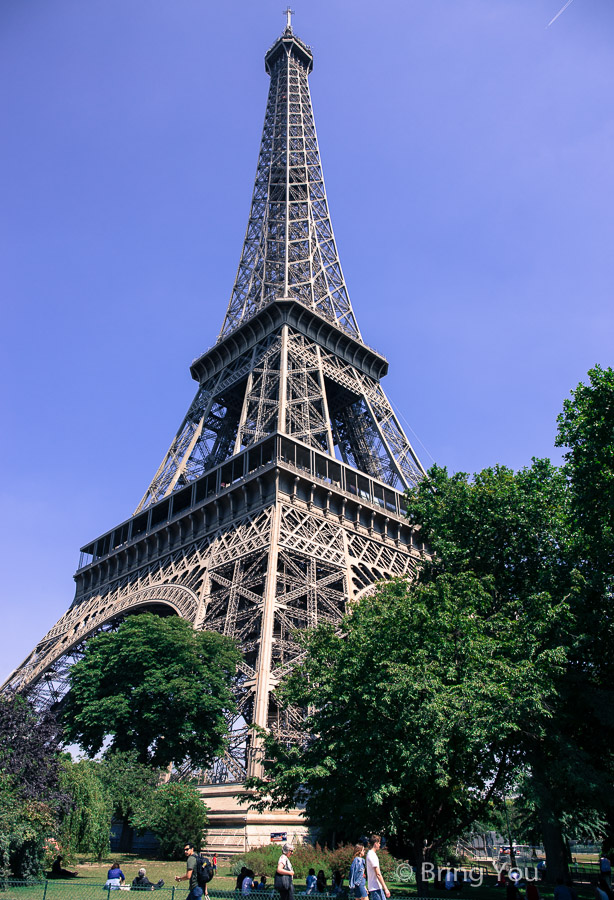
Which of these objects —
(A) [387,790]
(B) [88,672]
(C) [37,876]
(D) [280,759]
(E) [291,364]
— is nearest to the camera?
(A) [387,790]

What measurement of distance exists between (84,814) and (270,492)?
60.4ft

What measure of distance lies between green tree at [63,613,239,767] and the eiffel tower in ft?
4.51

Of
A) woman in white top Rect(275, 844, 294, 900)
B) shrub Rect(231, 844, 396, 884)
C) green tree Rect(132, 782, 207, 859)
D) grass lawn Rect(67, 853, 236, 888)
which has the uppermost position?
green tree Rect(132, 782, 207, 859)

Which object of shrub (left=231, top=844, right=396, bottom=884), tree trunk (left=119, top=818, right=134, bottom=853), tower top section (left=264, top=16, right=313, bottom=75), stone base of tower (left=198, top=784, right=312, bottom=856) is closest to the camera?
shrub (left=231, top=844, right=396, bottom=884)

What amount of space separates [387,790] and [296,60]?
85.9m

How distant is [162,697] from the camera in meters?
29.9

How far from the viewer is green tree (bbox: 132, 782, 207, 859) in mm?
24906

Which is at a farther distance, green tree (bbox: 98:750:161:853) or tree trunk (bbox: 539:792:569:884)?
green tree (bbox: 98:750:161:853)

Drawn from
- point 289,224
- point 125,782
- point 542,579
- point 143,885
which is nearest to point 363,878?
point 143,885

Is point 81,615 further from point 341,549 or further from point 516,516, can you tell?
point 516,516

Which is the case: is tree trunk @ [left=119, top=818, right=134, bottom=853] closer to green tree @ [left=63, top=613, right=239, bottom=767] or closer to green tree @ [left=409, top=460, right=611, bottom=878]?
green tree @ [left=63, top=613, right=239, bottom=767]

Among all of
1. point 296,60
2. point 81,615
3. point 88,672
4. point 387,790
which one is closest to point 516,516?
point 387,790

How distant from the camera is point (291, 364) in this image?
159 ft

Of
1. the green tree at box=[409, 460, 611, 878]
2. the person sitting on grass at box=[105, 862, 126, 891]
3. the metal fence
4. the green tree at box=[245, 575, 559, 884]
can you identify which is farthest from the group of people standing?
the person sitting on grass at box=[105, 862, 126, 891]
